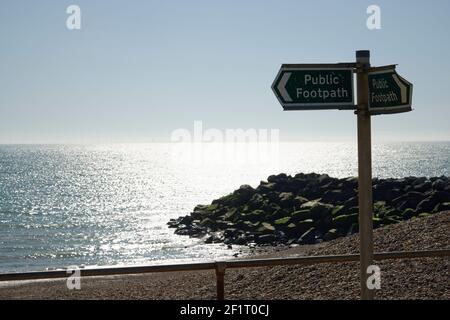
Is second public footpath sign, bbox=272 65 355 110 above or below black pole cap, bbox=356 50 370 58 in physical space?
below

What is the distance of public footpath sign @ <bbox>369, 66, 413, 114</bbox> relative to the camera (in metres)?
4.36

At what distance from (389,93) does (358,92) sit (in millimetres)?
218

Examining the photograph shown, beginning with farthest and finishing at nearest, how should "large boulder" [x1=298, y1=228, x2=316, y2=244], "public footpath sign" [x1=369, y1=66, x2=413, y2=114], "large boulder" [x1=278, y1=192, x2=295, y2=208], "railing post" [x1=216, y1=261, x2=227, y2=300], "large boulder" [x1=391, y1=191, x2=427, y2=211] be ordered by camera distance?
"large boulder" [x1=278, y1=192, x2=295, y2=208], "large boulder" [x1=391, y1=191, x2=427, y2=211], "large boulder" [x1=298, y1=228, x2=316, y2=244], "railing post" [x1=216, y1=261, x2=227, y2=300], "public footpath sign" [x1=369, y1=66, x2=413, y2=114]

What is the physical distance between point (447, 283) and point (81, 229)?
122 ft

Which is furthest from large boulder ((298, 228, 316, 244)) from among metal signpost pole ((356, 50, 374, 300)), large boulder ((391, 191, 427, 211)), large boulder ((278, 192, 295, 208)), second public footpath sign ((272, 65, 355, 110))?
second public footpath sign ((272, 65, 355, 110))

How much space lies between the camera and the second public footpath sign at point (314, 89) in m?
4.45

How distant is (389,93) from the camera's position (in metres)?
4.39

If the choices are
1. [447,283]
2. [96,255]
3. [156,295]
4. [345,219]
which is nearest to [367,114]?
[447,283]

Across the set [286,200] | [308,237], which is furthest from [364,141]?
[286,200]

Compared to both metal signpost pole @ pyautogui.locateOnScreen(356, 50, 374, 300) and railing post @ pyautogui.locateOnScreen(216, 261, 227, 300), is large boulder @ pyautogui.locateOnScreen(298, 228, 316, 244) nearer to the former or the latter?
railing post @ pyautogui.locateOnScreen(216, 261, 227, 300)

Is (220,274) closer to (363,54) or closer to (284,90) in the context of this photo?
(284,90)

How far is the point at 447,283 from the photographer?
8.52m

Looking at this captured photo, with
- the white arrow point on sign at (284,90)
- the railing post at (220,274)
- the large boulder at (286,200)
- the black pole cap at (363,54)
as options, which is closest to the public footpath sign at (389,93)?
the black pole cap at (363,54)

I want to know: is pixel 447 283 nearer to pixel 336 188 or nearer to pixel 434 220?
pixel 434 220
